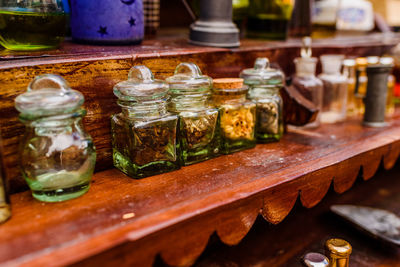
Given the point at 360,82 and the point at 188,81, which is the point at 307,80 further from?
the point at 188,81

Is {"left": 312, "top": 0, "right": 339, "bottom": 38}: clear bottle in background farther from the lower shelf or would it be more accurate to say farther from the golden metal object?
the golden metal object

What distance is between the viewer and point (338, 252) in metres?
0.77

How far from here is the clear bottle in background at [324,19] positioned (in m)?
1.59

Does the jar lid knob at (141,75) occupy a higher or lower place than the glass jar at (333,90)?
higher

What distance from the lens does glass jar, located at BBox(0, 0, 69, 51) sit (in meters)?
0.69

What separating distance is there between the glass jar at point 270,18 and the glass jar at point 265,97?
1.37 feet

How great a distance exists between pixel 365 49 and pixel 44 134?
1.30m

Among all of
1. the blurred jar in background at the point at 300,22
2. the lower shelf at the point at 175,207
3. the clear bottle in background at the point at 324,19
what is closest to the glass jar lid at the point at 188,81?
the lower shelf at the point at 175,207

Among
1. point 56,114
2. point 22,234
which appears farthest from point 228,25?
point 22,234

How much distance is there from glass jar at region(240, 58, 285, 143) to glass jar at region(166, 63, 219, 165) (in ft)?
0.53

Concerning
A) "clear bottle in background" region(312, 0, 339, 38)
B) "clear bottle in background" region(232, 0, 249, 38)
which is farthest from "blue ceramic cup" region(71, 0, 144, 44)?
"clear bottle in background" region(312, 0, 339, 38)

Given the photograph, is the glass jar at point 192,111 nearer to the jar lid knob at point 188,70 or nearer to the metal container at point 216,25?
the jar lid knob at point 188,70

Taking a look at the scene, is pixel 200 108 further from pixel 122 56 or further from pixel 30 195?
pixel 30 195

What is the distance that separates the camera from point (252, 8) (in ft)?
4.41
